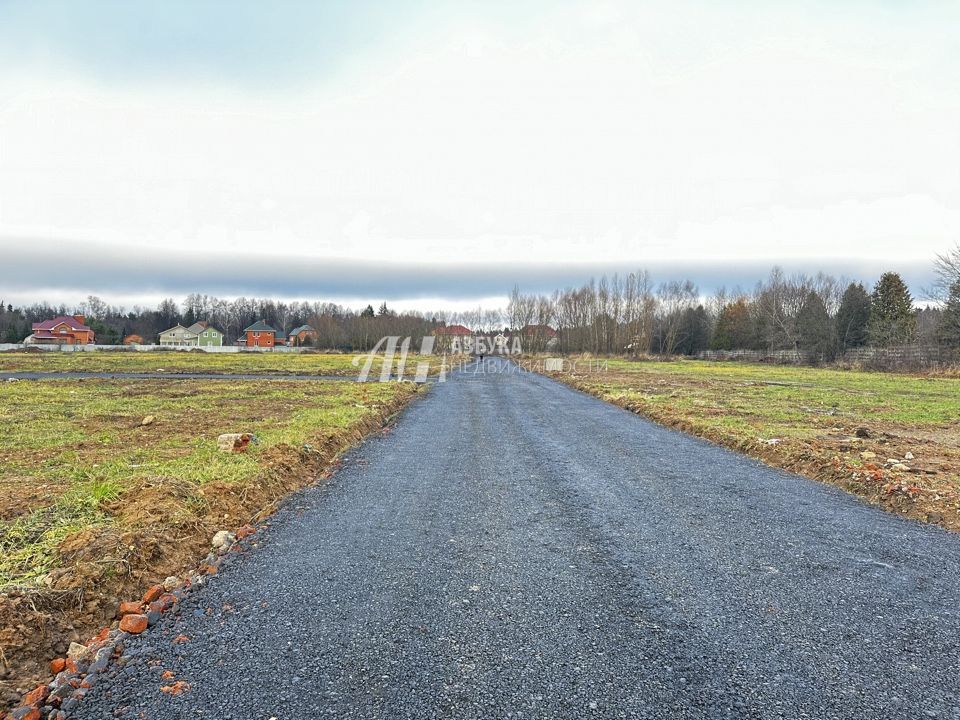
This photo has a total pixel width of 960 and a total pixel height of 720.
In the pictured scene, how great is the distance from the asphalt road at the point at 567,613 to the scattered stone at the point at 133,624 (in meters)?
0.11

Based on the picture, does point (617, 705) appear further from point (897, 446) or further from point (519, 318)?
point (519, 318)

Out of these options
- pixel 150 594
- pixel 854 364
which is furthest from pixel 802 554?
pixel 854 364

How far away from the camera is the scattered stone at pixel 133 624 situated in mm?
3270

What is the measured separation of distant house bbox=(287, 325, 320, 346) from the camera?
346 feet

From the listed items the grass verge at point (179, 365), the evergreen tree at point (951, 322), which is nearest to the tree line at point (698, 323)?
the evergreen tree at point (951, 322)

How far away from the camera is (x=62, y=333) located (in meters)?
98.2

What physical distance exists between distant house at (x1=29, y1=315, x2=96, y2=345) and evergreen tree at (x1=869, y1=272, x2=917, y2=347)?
390 ft

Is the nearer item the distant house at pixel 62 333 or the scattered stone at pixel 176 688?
the scattered stone at pixel 176 688

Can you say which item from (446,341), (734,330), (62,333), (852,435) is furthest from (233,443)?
(62,333)

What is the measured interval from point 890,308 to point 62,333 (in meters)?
128

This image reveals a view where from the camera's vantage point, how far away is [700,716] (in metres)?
2.49

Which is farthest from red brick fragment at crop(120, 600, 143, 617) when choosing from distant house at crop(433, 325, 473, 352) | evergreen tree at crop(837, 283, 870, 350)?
distant house at crop(433, 325, 473, 352)

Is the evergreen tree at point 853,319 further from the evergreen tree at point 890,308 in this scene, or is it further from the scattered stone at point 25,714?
the scattered stone at point 25,714

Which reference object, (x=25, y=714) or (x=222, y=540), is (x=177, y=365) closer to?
(x=222, y=540)
